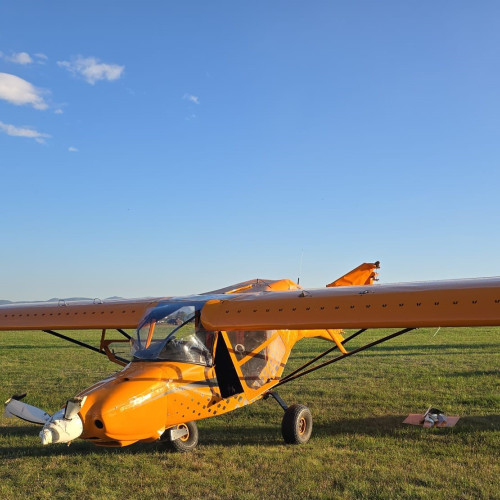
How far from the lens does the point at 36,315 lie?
28.2ft

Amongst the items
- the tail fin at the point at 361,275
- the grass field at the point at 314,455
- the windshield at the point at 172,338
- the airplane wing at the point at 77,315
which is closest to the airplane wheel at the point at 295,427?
the grass field at the point at 314,455

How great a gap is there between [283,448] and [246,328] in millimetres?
1957

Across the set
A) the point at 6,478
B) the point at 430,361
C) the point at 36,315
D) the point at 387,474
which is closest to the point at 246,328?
the point at 387,474

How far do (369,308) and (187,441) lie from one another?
10.1ft

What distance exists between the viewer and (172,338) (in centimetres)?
611

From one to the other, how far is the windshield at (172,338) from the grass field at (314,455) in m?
1.37

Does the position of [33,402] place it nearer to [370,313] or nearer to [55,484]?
[55,484]

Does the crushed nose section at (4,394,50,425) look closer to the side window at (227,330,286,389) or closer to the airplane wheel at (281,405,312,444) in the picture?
the side window at (227,330,286,389)

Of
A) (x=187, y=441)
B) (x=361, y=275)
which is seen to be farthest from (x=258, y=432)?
(x=361, y=275)

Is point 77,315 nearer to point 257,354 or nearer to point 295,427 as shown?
point 257,354

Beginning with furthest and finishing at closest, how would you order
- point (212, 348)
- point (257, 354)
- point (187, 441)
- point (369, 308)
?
point (257, 354) < point (187, 441) < point (212, 348) < point (369, 308)

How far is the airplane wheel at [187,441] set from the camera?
6.85 meters

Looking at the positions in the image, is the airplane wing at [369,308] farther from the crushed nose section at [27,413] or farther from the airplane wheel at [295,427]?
the crushed nose section at [27,413]

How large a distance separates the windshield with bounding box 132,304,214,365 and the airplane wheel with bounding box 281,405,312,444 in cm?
162
